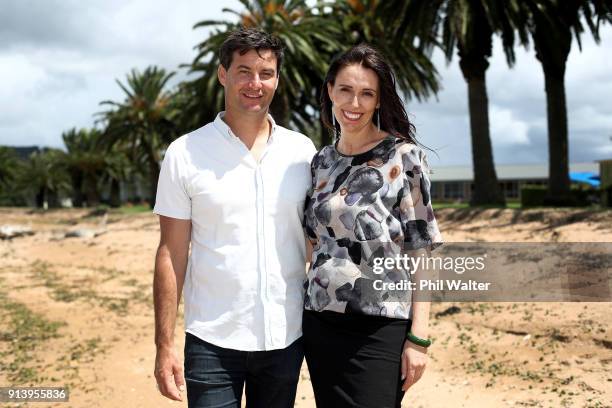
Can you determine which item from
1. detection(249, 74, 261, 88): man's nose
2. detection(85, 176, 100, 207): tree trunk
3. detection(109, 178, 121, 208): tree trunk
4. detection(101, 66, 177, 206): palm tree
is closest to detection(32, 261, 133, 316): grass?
detection(249, 74, 261, 88): man's nose

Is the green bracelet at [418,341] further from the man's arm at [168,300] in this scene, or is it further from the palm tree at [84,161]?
the palm tree at [84,161]

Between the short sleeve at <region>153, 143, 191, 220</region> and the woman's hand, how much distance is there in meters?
1.03

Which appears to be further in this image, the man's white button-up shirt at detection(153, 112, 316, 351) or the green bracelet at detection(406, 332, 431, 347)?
the man's white button-up shirt at detection(153, 112, 316, 351)

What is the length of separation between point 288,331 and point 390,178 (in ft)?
2.46

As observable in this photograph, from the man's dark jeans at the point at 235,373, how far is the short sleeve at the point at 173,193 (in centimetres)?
51

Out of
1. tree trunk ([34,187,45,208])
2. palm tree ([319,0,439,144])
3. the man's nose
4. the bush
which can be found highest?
palm tree ([319,0,439,144])

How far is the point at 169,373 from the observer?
2.58 metres

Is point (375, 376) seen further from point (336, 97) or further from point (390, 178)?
point (336, 97)

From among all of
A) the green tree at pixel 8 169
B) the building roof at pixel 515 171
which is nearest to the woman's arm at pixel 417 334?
the building roof at pixel 515 171

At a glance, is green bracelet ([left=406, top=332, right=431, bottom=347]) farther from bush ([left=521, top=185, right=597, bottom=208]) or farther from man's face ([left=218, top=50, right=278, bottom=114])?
→ bush ([left=521, top=185, right=597, bottom=208])

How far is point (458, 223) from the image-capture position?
55.6 ft

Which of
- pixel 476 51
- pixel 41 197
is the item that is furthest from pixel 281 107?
pixel 41 197

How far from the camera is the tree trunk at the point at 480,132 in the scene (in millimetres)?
19422

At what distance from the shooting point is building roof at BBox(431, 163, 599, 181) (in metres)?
53.5
